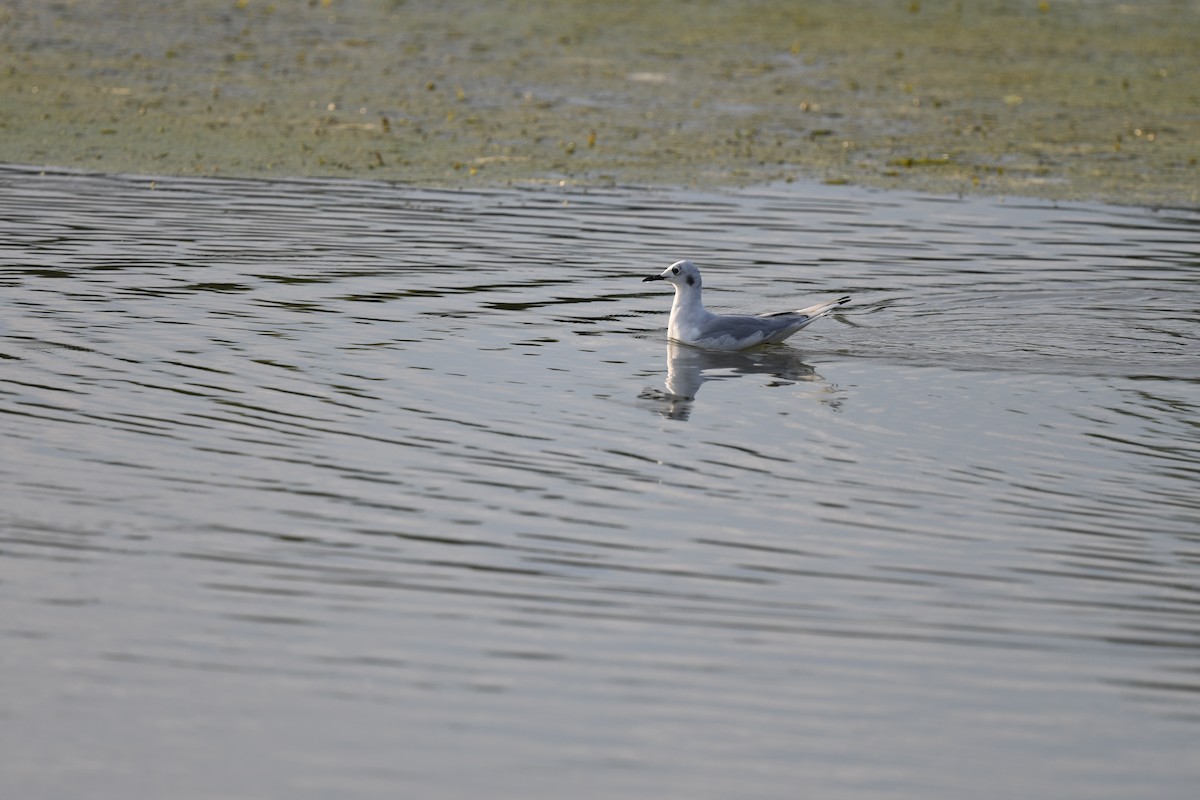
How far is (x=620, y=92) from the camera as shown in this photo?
2258 cm

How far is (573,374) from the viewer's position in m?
10.9

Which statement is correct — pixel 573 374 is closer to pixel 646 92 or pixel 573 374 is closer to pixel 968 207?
pixel 968 207

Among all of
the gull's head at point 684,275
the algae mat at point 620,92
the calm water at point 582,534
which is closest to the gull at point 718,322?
the gull's head at point 684,275

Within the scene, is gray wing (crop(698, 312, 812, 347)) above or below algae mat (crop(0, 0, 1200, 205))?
below

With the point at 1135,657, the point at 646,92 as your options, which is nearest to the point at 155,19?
the point at 646,92

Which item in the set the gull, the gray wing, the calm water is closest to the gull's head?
the gull

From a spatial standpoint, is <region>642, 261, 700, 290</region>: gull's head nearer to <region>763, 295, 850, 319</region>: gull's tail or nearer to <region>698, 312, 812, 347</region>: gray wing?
<region>698, 312, 812, 347</region>: gray wing

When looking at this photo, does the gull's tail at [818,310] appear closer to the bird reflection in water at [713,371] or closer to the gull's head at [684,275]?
the bird reflection in water at [713,371]

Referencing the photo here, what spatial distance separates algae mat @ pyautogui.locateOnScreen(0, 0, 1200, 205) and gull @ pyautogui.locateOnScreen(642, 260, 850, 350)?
21.3 feet

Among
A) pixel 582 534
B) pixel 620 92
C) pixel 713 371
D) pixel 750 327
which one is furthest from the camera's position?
pixel 620 92

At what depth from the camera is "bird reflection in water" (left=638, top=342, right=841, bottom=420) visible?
1049 cm

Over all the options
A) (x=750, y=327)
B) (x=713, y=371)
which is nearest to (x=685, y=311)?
(x=750, y=327)

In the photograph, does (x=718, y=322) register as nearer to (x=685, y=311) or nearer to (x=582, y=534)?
(x=685, y=311)

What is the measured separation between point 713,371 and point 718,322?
576mm
